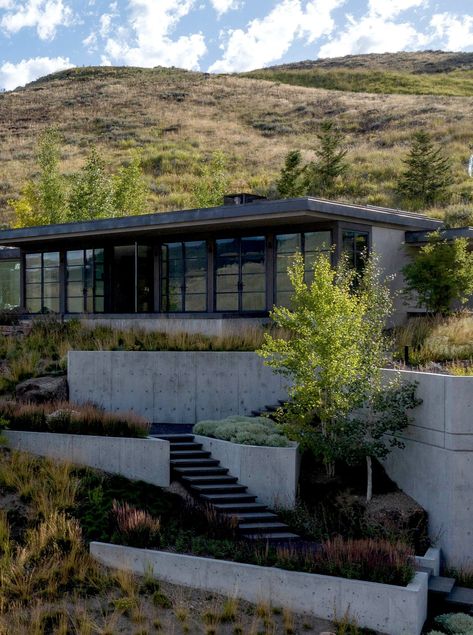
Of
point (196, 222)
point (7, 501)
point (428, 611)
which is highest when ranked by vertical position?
point (196, 222)

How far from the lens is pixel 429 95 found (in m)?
72.2

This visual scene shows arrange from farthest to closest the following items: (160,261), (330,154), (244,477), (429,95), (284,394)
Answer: (429,95)
(330,154)
(160,261)
(284,394)
(244,477)

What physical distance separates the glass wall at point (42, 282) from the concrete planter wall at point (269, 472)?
13703mm

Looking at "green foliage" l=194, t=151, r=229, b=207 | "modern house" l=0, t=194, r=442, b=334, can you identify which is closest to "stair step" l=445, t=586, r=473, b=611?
"modern house" l=0, t=194, r=442, b=334

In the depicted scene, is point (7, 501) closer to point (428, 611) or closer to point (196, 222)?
point (428, 611)

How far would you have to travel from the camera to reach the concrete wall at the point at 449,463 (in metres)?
12.6

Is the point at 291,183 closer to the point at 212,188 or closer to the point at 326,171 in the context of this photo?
the point at 326,171

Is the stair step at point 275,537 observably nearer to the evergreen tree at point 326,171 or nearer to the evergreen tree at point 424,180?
the evergreen tree at point 424,180

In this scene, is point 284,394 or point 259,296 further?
point 259,296

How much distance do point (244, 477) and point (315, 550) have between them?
2623mm

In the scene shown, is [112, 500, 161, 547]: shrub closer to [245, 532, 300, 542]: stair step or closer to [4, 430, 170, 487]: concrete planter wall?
[245, 532, 300, 542]: stair step

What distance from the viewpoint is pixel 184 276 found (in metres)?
23.6

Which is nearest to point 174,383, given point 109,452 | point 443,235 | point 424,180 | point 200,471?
point 109,452


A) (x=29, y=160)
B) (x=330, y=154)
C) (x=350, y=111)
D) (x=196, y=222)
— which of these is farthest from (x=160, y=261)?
(x=350, y=111)
